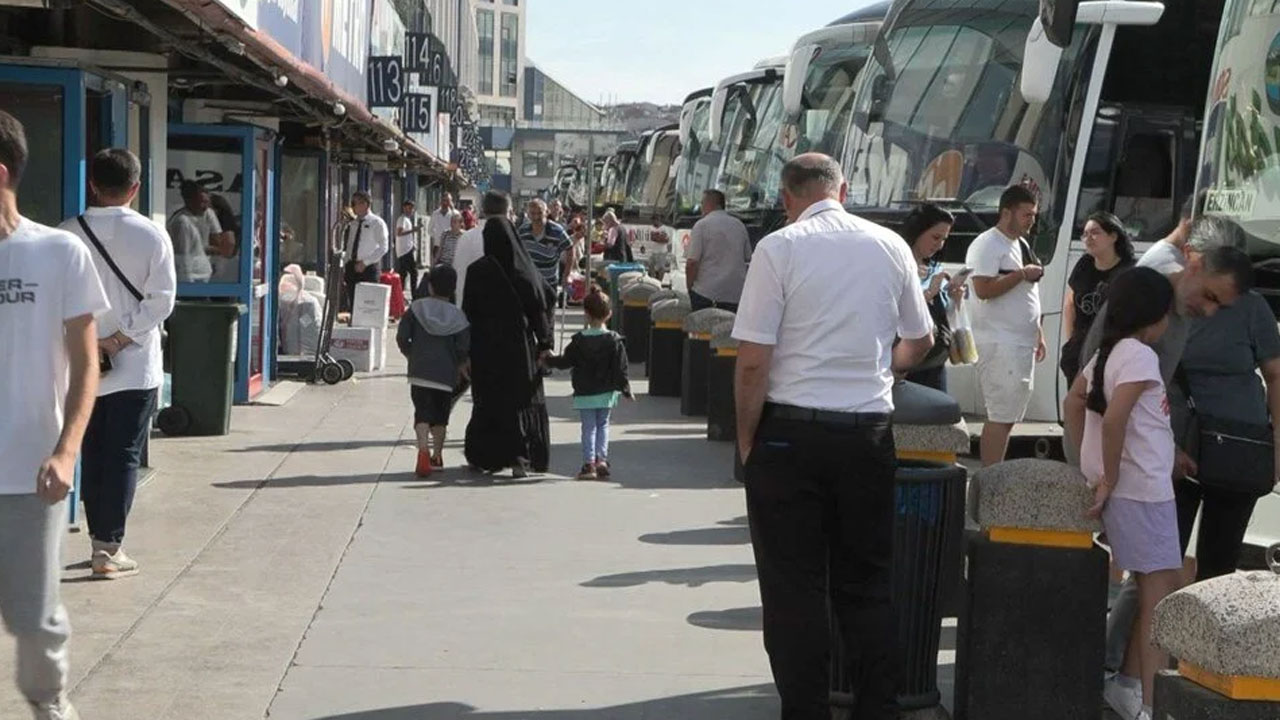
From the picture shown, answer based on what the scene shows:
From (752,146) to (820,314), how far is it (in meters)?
17.7

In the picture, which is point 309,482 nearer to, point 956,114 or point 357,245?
point 956,114

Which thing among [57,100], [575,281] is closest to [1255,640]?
[57,100]

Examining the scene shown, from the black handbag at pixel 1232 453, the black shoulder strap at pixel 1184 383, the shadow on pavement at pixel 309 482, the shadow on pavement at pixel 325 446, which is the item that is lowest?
the shadow on pavement at pixel 325 446

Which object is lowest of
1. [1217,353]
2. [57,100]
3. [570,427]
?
[570,427]

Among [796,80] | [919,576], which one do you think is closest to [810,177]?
[919,576]

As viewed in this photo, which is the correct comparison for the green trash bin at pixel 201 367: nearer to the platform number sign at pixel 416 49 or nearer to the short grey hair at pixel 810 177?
the short grey hair at pixel 810 177

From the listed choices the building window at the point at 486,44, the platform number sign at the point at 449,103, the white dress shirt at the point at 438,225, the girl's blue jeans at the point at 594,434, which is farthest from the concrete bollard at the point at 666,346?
the building window at the point at 486,44

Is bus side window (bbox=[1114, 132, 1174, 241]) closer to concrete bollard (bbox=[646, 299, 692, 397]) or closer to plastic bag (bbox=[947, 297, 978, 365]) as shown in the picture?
plastic bag (bbox=[947, 297, 978, 365])

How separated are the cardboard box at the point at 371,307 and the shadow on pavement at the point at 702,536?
9.69 metres

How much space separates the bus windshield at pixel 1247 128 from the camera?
888 centimetres

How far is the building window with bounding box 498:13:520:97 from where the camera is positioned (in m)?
182

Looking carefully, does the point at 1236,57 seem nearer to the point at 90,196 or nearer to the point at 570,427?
the point at 90,196

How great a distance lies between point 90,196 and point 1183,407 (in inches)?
296

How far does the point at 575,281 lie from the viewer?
32875 millimetres
